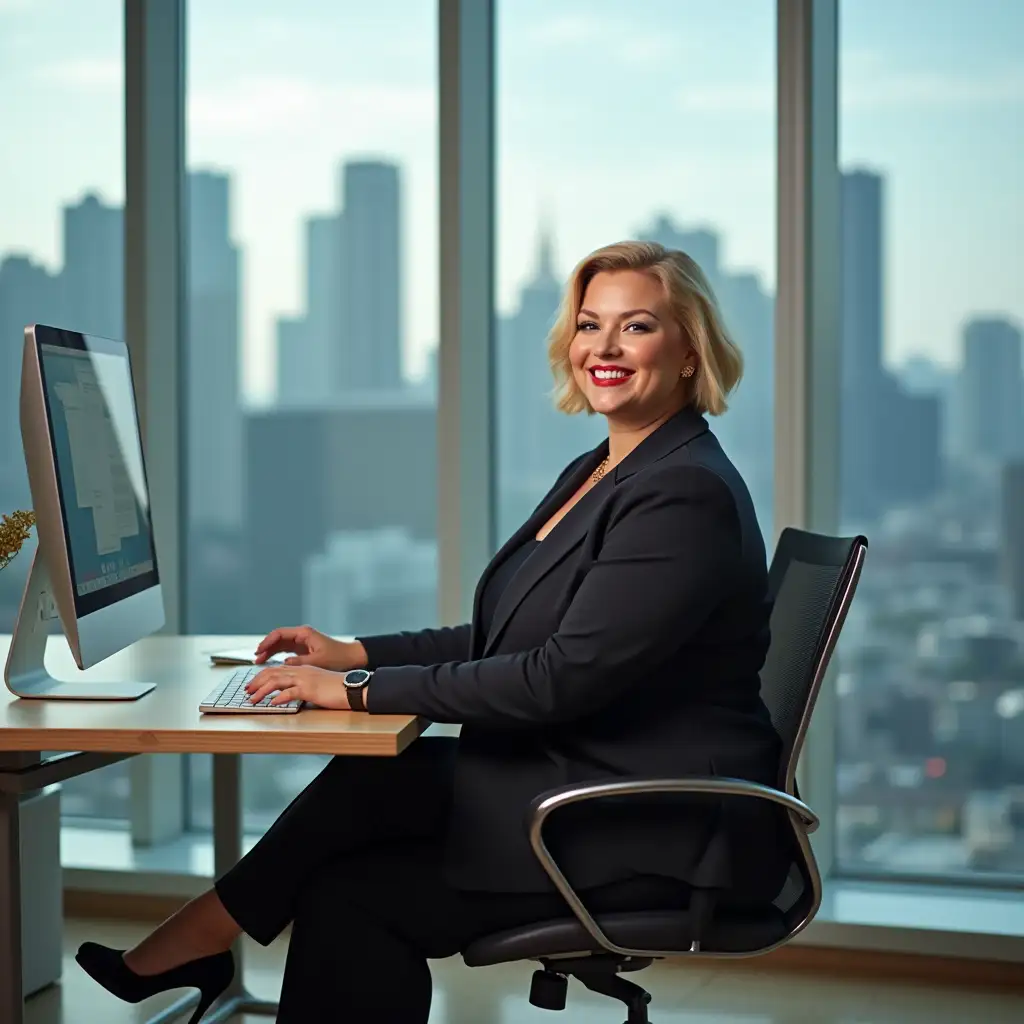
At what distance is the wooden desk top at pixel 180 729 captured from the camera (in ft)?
6.10

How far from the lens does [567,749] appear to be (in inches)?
79.0

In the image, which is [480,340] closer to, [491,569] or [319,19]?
[319,19]

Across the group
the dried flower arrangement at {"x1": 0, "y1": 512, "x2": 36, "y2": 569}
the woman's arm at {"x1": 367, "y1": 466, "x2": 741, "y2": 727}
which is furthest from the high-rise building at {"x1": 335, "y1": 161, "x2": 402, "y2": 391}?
the woman's arm at {"x1": 367, "y1": 466, "x2": 741, "y2": 727}

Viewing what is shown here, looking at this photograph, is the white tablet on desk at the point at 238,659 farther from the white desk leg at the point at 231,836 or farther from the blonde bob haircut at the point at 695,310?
the blonde bob haircut at the point at 695,310

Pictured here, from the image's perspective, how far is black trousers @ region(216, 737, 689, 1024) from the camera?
1.95 meters

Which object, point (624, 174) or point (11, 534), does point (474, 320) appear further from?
point (11, 534)

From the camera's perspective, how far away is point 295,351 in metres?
3.71

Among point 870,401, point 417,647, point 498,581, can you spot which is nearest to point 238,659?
point 417,647

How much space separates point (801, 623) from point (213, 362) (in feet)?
7.06

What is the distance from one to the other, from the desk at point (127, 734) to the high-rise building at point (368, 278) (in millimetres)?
1300

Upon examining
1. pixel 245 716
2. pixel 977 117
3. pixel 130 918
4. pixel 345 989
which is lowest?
pixel 130 918

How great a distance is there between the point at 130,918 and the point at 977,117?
2.84 m

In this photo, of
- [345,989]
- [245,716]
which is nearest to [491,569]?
[245,716]

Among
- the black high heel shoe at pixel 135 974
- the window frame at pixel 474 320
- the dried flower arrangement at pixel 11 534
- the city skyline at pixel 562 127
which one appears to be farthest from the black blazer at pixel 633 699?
the city skyline at pixel 562 127
